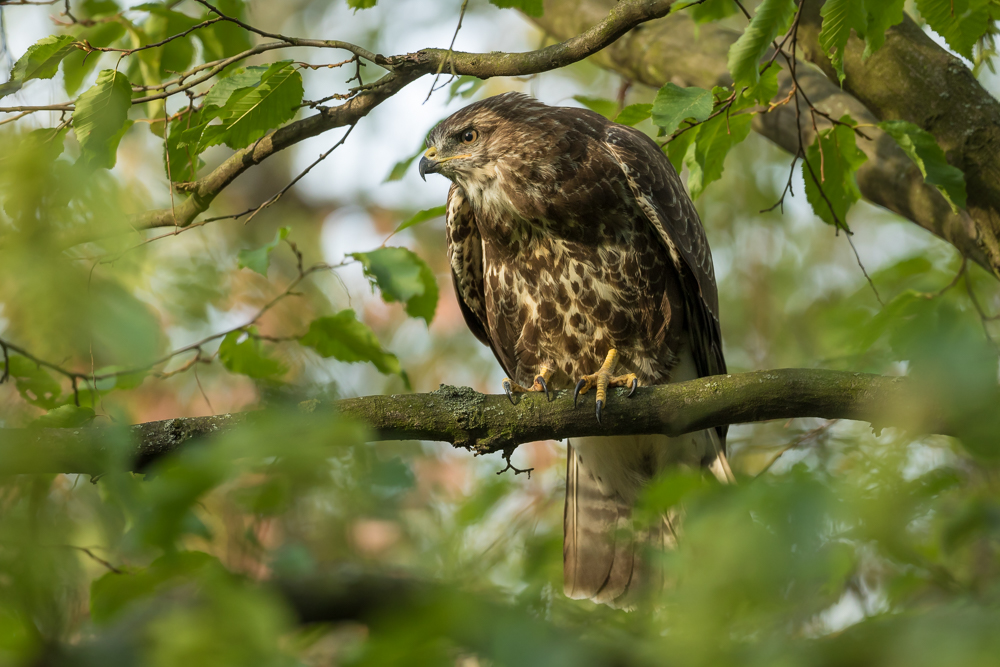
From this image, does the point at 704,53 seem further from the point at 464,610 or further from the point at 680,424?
the point at 464,610

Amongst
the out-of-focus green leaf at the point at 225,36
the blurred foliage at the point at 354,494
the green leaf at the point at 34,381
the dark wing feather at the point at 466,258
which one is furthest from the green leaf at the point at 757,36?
the green leaf at the point at 34,381

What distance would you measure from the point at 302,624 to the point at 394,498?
0.48 m

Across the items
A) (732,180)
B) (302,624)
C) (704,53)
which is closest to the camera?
(302,624)

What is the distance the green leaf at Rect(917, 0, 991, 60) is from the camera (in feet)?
9.32

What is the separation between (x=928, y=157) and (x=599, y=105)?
1.71 meters

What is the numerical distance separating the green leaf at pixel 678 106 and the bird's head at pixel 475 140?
1.40 metres

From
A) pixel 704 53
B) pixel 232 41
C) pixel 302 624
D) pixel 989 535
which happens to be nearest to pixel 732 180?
pixel 704 53

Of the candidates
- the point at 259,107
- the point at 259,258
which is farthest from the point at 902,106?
the point at 259,258

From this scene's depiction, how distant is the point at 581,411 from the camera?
3357 mm

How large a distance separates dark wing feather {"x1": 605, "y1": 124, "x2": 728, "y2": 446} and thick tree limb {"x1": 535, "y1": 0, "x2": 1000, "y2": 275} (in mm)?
741

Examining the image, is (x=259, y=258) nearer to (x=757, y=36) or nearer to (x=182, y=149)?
Result: (x=182, y=149)

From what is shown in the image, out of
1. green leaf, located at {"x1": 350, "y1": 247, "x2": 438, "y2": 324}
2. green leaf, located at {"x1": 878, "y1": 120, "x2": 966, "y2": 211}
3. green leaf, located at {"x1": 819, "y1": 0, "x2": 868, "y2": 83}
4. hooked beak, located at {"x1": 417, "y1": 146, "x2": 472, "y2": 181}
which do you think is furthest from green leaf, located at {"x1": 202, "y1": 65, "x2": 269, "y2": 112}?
green leaf, located at {"x1": 878, "y1": 120, "x2": 966, "y2": 211}

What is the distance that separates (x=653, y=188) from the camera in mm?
4086

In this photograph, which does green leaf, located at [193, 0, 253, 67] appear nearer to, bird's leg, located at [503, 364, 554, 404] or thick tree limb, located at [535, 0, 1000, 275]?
bird's leg, located at [503, 364, 554, 404]
